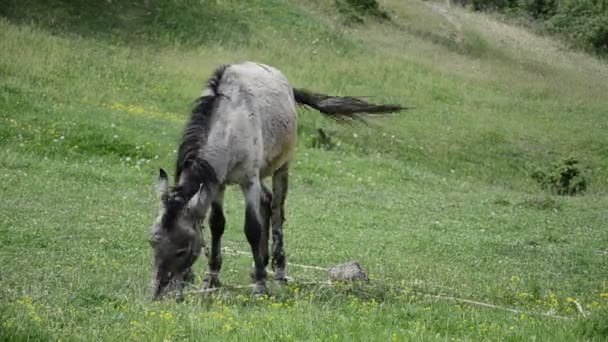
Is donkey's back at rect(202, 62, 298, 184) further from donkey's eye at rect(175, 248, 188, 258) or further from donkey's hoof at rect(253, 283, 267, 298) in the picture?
donkey's hoof at rect(253, 283, 267, 298)

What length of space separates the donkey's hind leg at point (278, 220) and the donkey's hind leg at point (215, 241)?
1006mm

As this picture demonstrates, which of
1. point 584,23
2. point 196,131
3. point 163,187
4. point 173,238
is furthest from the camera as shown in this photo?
point 584,23

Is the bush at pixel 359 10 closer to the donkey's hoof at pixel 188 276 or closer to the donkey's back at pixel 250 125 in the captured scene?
the donkey's back at pixel 250 125

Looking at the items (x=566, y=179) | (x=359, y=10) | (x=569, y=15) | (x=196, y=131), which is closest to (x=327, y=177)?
(x=566, y=179)

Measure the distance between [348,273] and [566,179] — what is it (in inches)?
662

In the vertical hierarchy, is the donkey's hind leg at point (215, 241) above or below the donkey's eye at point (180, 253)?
below

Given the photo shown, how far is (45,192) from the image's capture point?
16.9 meters

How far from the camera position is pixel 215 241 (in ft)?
33.4

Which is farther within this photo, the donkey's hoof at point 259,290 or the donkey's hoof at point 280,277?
the donkey's hoof at point 280,277

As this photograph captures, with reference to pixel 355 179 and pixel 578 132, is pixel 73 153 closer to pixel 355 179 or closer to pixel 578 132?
pixel 355 179

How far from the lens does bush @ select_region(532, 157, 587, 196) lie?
25.4 metres

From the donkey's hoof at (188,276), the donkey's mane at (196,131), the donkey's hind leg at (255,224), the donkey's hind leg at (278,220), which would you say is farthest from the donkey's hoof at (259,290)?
the donkey's mane at (196,131)

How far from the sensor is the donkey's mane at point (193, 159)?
338 inches

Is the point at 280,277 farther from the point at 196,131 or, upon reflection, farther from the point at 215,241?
the point at 196,131
